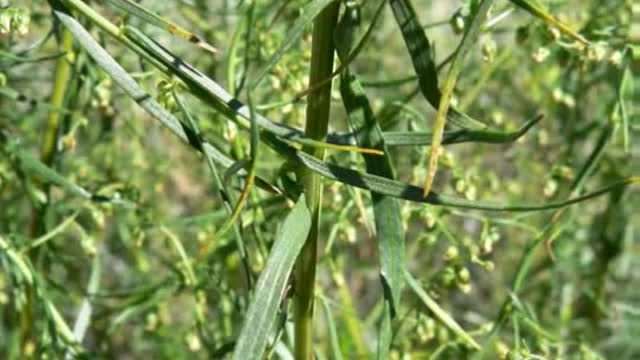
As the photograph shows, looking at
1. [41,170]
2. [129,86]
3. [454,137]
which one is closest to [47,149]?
[41,170]

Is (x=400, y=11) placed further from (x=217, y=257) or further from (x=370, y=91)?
(x=370, y=91)

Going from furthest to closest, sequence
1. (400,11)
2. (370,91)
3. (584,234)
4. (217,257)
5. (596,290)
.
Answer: (370,91) < (584,234) < (596,290) < (217,257) < (400,11)

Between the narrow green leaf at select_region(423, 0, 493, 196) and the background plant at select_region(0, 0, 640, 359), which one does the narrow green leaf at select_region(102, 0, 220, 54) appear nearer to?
the background plant at select_region(0, 0, 640, 359)

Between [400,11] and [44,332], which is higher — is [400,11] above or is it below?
above

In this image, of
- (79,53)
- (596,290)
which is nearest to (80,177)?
(79,53)

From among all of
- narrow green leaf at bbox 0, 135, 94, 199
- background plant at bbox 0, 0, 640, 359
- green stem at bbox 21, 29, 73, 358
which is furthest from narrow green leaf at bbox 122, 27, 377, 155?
green stem at bbox 21, 29, 73, 358

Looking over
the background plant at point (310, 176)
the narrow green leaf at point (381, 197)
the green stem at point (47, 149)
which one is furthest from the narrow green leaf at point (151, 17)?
the green stem at point (47, 149)
